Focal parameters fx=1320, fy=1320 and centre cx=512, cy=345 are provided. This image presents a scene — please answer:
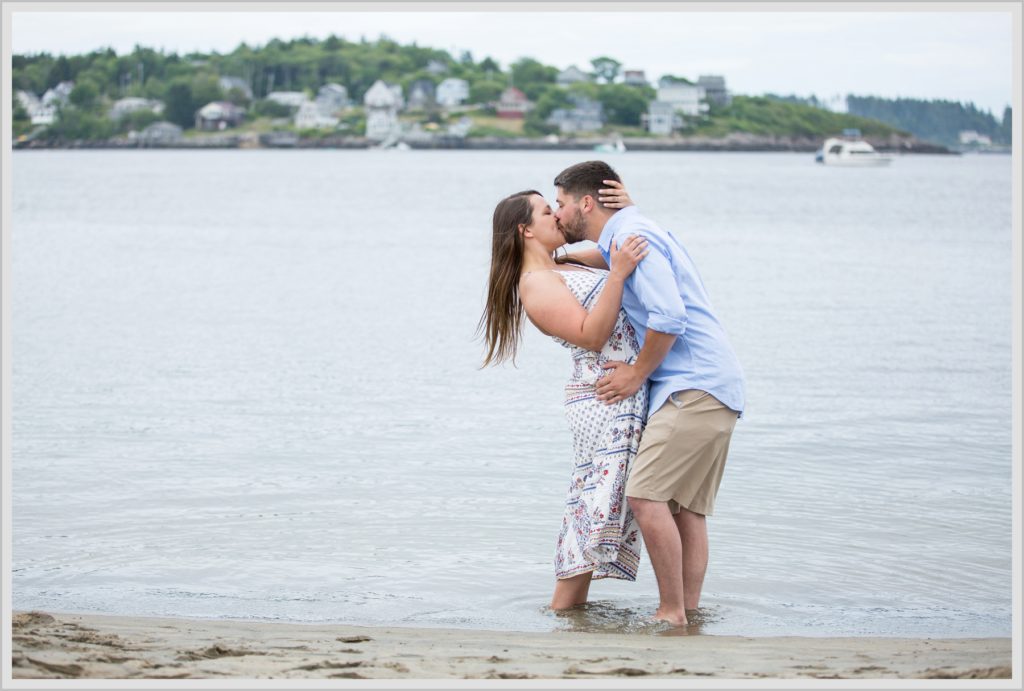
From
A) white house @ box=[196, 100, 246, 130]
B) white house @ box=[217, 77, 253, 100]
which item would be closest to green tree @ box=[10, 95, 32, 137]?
white house @ box=[196, 100, 246, 130]

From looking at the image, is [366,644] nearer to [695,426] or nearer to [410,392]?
[695,426]

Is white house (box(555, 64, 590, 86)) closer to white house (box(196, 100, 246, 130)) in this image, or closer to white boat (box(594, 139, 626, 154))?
white boat (box(594, 139, 626, 154))

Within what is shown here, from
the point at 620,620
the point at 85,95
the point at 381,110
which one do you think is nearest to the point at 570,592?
the point at 620,620

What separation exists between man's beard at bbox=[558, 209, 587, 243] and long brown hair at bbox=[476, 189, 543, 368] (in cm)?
15

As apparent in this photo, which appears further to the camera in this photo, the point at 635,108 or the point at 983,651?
the point at 635,108

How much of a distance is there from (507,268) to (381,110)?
17126 cm

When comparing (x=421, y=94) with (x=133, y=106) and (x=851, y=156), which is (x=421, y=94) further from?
(x=851, y=156)

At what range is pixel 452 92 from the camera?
599ft

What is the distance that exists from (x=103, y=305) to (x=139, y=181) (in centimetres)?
5880

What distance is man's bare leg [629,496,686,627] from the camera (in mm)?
5438

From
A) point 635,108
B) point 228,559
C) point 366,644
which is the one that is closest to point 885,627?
point 366,644

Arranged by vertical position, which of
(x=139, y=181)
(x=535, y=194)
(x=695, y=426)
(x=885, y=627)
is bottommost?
(x=885, y=627)

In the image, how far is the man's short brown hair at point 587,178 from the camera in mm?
5387

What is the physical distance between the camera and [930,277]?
25.9 meters
